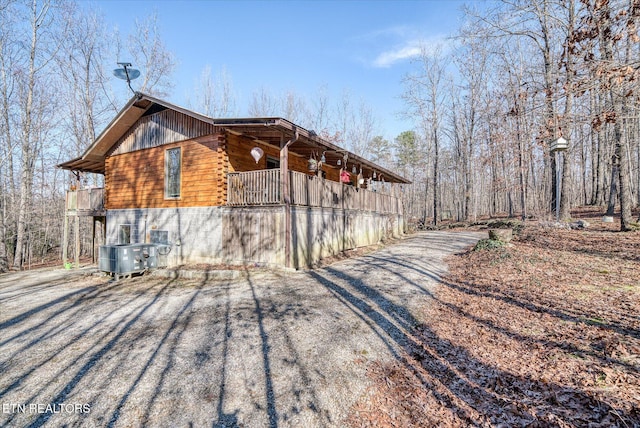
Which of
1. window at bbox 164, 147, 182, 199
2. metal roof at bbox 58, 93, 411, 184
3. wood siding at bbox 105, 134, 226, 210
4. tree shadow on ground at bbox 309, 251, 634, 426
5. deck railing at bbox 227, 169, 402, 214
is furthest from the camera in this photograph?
window at bbox 164, 147, 182, 199

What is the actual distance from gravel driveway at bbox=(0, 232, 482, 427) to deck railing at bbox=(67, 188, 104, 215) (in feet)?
25.1

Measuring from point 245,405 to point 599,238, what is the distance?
12.9 meters

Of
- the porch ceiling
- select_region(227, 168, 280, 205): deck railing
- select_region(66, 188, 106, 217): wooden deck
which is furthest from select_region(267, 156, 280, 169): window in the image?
select_region(66, 188, 106, 217): wooden deck

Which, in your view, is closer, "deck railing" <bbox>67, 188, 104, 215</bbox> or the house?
the house

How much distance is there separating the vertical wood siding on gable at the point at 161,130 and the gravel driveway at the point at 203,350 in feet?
19.6

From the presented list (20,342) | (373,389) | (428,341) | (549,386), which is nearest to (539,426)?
(549,386)

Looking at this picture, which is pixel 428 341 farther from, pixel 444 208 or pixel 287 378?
pixel 444 208

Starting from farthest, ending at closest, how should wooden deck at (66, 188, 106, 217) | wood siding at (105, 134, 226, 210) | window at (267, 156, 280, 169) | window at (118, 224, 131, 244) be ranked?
wooden deck at (66, 188, 106, 217) → window at (118, 224, 131, 244) → window at (267, 156, 280, 169) → wood siding at (105, 134, 226, 210)

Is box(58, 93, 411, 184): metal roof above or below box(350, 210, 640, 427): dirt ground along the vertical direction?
above

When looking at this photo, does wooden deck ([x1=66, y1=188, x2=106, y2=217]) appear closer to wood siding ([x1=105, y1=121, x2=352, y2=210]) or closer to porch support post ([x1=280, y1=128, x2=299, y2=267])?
wood siding ([x1=105, y1=121, x2=352, y2=210])

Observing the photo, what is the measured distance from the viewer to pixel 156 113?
12250 millimetres

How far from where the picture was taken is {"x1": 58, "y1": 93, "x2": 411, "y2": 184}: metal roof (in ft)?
30.1

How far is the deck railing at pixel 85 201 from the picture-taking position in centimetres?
1490

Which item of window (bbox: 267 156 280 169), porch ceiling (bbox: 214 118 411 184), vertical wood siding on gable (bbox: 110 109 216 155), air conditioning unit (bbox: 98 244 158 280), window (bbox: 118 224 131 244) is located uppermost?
vertical wood siding on gable (bbox: 110 109 216 155)
